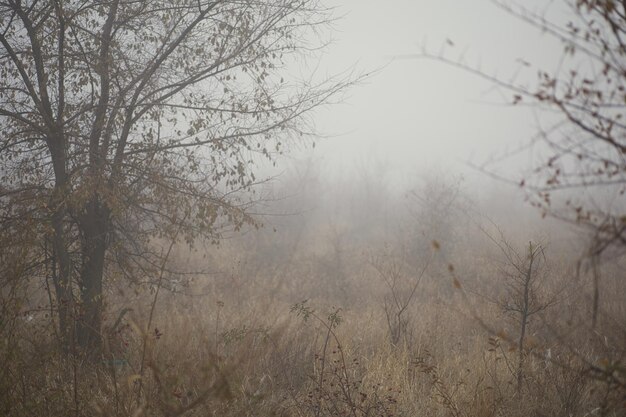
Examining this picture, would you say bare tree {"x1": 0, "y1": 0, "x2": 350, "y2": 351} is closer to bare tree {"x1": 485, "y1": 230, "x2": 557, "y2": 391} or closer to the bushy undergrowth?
the bushy undergrowth

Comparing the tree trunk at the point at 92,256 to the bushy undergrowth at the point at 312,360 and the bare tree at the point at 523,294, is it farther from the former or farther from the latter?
the bare tree at the point at 523,294

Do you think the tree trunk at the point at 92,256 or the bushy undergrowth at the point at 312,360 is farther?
the tree trunk at the point at 92,256

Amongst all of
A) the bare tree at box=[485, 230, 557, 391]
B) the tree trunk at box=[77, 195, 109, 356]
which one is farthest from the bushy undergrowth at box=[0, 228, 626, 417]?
the tree trunk at box=[77, 195, 109, 356]

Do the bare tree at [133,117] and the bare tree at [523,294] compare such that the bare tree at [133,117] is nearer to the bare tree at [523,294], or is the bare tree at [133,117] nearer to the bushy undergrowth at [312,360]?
the bushy undergrowth at [312,360]

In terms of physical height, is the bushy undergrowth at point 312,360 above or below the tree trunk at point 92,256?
below

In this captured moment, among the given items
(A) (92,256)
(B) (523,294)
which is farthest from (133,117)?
(B) (523,294)

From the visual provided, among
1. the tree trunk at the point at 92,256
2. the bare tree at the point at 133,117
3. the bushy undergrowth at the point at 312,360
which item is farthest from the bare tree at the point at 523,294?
the tree trunk at the point at 92,256

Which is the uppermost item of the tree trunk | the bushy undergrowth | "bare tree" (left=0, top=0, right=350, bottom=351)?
"bare tree" (left=0, top=0, right=350, bottom=351)

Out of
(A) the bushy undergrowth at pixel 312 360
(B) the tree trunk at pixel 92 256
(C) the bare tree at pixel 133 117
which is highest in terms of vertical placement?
(C) the bare tree at pixel 133 117

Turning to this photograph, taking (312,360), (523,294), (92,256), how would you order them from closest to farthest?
(92,256) < (523,294) < (312,360)

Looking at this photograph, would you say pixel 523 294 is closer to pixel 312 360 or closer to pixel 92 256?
pixel 312 360

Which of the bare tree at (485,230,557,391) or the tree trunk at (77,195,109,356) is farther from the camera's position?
the tree trunk at (77,195,109,356)

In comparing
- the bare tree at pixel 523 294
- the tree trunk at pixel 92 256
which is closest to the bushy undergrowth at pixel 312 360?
the bare tree at pixel 523 294

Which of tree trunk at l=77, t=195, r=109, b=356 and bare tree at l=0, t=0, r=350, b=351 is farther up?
bare tree at l=0, t=0, r=350, b=351
